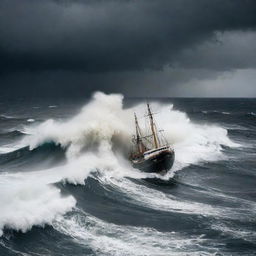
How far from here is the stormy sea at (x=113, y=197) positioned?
661 inches

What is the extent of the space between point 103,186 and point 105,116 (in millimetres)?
14516

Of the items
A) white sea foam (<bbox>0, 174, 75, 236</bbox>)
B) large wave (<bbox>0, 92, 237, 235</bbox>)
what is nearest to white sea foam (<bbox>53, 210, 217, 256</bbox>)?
white sea foam (<bbox>0, 174, 75, 236</bbox>)

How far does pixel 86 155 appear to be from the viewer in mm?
33969

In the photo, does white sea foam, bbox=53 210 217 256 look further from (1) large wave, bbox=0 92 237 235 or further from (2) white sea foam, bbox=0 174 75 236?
(1) large wave, bbox=0 92 237 235

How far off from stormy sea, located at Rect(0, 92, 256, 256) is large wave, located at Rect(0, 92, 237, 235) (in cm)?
7

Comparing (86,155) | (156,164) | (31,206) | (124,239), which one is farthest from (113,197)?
(86,155)

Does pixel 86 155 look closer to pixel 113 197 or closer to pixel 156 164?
pixel 156 164

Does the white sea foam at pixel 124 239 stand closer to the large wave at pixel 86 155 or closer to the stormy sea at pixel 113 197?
the stormy sea at pixel 113 197

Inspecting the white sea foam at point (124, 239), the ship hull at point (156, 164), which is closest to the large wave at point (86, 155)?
the ship hull at point (156, 164)

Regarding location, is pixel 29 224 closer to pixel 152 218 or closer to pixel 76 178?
pixel 152 218

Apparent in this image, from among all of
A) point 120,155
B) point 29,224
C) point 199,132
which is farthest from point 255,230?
point 199,132

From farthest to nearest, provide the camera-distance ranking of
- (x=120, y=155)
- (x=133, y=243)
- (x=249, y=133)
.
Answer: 1. (x=249, y=133)
2. (x=120, y=155)
3. (x=133, y=243)

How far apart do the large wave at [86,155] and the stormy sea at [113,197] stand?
0.24 feet

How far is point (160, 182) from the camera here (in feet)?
99.5
